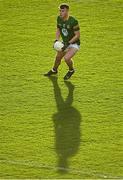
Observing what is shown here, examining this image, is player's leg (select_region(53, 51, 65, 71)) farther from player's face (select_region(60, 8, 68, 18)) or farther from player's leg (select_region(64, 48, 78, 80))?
player's face (select_region(60, 8, 68, 18))

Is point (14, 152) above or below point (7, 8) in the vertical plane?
below

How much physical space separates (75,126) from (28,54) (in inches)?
163

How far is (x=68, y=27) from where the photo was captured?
15273 mm

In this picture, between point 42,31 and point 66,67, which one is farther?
point 42,31

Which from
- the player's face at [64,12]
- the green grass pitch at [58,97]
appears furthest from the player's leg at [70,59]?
the player's face at [64,12]

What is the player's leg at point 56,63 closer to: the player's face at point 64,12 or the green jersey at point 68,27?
the green jersey at point 68,27

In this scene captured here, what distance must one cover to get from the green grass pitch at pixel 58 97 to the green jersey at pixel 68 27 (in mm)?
1021

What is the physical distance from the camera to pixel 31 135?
13055 millimetres

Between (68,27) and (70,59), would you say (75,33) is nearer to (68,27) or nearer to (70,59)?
(68,27)

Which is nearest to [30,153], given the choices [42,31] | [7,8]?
Result: [42,31]

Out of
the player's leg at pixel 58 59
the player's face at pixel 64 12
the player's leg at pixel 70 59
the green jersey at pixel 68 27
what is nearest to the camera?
the player's face at pixel 64 12

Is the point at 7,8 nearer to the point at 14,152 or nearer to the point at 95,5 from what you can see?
the point at 95,5

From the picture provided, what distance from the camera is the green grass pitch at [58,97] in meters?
12.0

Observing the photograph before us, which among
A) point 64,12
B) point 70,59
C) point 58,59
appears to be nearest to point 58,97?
point 70,59
